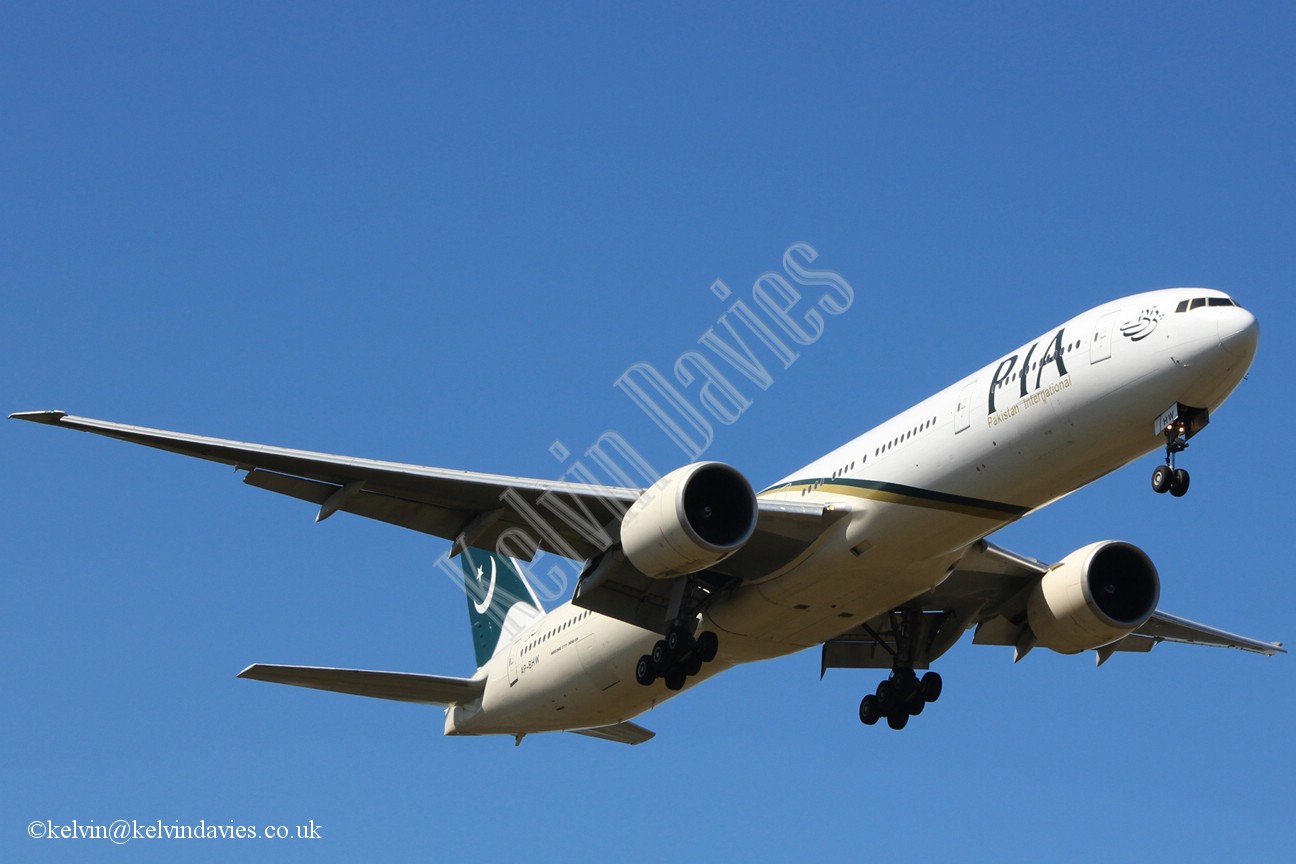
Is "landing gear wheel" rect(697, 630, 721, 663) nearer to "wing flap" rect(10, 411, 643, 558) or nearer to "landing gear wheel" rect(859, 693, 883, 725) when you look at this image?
"wing flap" rect(10, 411, 643, 558)

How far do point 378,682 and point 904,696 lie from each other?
9.24 meters

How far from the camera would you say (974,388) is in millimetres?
22266

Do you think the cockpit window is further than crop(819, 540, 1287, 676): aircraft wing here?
No

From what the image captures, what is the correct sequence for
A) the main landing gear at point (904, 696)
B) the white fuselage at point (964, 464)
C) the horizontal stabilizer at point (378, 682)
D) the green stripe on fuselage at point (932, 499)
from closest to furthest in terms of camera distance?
1. the white fuselage at point (964, 464)
2. the green stripe on fuselage at point (932, 499)
3. the horizontal stabilizer at point (378, 682)
4. the main landing gear at point (904, 696)

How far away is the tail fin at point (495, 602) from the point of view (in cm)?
3250

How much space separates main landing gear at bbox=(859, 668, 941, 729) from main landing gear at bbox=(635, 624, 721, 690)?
438 cm

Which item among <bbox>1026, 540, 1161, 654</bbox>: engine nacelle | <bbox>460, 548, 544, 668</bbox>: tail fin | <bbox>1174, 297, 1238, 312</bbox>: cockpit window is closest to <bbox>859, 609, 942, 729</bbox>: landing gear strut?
<bbox>1026, 540, 1161, 654</bbox>: engine nacelle

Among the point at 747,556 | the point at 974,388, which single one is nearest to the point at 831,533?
the point at 747,556

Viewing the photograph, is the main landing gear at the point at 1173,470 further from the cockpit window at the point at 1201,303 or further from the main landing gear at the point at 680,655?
the main landing gear at the point at 680,655

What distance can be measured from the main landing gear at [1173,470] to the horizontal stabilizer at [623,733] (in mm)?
12922

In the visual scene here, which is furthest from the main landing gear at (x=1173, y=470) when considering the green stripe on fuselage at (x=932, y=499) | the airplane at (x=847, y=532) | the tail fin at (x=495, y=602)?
the tail fin at (x=495, y=602)

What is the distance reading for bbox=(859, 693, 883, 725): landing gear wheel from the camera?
27.9 meters

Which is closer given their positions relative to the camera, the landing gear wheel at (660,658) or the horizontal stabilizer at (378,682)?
the landing gear wheel at (660,658)

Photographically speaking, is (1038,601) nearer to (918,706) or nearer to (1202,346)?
(918,706)
